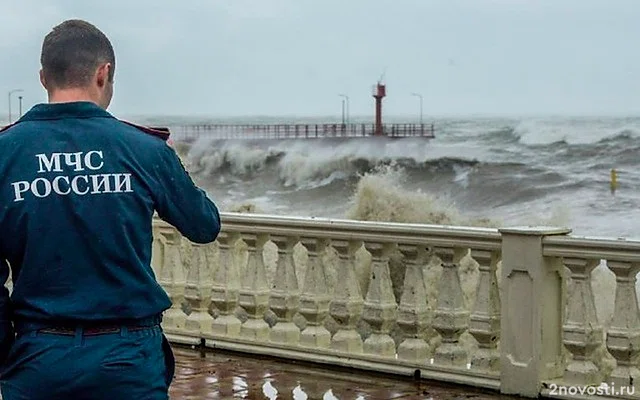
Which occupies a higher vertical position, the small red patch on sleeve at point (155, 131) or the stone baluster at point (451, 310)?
the small red patch on sleeve at point (155, 131)

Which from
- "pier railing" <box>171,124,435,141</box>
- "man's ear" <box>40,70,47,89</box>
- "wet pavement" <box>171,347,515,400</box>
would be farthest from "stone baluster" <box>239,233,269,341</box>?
"pier railing" <box>171,124,435,141</box>

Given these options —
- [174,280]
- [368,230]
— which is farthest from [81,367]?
[174,280]

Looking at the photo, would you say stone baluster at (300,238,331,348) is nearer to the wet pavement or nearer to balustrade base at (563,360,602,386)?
the wet pavement

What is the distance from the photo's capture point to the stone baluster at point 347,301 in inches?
308

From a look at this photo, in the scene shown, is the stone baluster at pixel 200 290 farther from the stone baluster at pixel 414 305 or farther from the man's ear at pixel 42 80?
the man's ear at pixel 42 80

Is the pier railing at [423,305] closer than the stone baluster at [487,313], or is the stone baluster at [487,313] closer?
A: the pier railing at [423,305]

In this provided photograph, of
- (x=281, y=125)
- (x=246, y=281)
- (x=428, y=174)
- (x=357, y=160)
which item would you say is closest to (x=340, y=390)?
(x=246, y=281)

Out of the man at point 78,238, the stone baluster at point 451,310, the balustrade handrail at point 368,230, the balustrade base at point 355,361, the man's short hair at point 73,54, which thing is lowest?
the balustrade base at point 355,361

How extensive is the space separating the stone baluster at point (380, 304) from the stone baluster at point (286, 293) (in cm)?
61

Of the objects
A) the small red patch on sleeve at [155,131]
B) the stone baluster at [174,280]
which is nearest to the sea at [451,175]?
the stone baluster at [174,280]

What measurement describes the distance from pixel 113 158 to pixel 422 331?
4.74 meters

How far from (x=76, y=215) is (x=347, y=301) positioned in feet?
16.2

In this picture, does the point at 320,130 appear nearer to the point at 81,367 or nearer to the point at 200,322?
the point at 200,322

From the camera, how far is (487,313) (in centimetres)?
716
